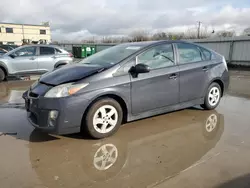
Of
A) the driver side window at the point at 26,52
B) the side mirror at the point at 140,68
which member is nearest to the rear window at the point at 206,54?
the side mirror at the point at 140,68

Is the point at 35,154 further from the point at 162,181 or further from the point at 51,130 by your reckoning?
the point at 162,181

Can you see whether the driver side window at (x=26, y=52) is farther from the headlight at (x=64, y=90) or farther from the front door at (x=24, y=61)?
the headlight at (x=64, y=90)

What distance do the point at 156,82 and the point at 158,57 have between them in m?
0.51

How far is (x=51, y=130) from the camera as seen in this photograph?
135 inches

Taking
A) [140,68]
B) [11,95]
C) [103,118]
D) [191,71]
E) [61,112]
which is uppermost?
[140,68]

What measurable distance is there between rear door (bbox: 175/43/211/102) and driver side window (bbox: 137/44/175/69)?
0.71ft

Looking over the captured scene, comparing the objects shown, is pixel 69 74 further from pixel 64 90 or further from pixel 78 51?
pixel 78 51

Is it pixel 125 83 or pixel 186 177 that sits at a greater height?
pixel 125 83

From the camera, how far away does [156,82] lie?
4.20m

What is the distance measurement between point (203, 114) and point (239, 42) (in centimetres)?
1255

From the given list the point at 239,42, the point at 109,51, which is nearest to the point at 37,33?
the point at 239,42

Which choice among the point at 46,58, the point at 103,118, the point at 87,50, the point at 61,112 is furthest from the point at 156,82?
the point at 87,50

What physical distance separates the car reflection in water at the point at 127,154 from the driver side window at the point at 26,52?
6.52 meters

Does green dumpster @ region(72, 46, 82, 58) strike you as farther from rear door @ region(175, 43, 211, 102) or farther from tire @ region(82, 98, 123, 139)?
tire @ region(82, 98, 123, 139)
